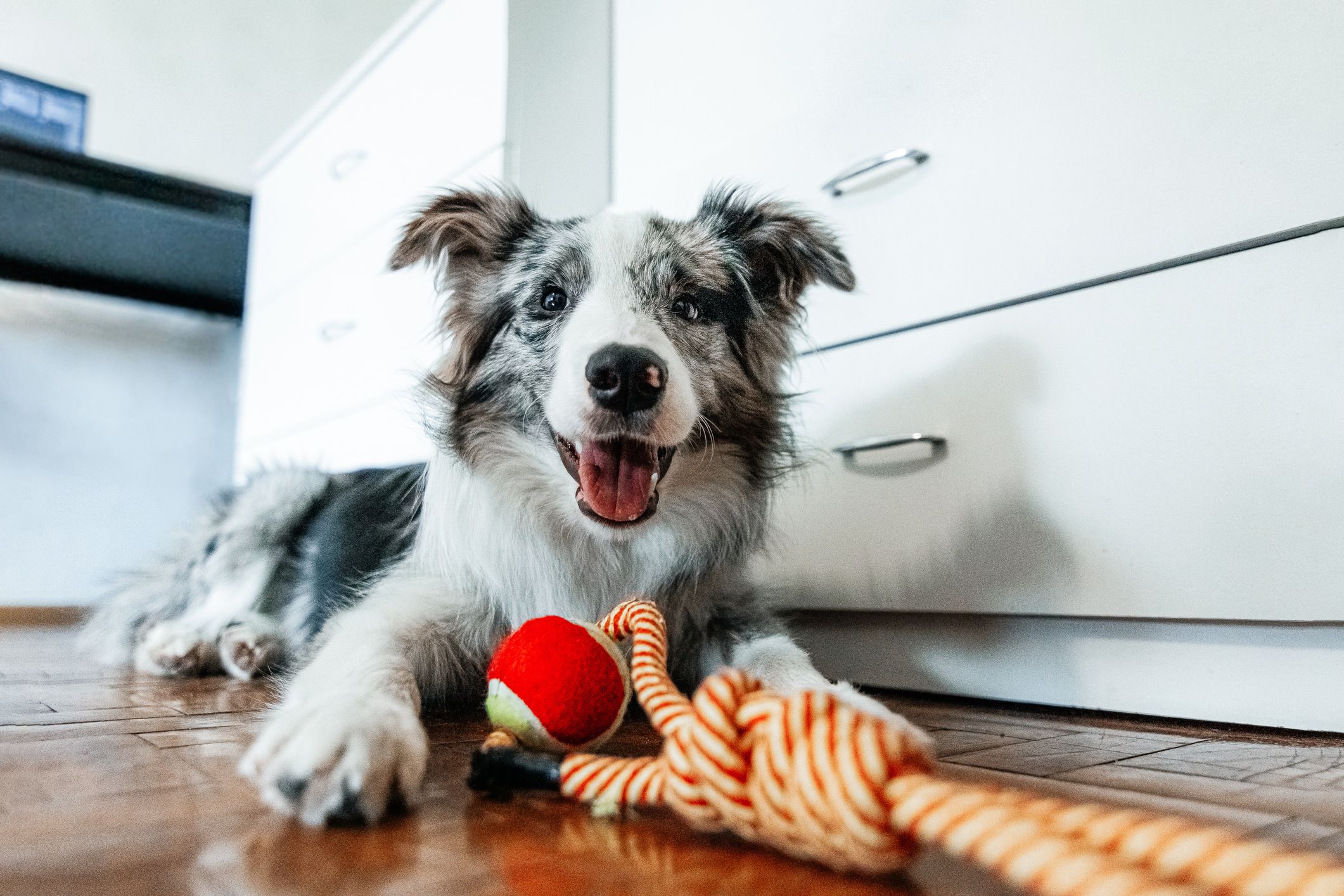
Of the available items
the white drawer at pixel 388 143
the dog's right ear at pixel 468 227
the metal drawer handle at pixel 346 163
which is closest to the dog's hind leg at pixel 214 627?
the dog's right ear at pixel 468 227

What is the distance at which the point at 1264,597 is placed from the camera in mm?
1284

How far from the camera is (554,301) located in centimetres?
160

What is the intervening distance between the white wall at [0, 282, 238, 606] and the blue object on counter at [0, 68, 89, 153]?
2.27 ft

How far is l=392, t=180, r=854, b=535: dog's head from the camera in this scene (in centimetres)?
139

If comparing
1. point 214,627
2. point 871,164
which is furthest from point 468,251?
point 214,627

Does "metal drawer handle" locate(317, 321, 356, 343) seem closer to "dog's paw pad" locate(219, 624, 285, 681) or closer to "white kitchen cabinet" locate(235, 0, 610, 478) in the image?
"white kitchen cabinet" locate(235, 0, 610, 478)

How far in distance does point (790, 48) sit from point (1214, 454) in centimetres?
128

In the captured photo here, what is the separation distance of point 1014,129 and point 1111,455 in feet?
2.03

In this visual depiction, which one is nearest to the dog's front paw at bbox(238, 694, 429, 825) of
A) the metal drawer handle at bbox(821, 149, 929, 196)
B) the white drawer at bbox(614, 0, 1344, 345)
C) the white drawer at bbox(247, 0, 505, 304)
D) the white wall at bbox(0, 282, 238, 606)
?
the white drawer at bbox(614, 0, 1344, 345)

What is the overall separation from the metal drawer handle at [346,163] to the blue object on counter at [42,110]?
1.61 metres

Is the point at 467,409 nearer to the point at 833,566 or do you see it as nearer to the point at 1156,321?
the point at 833,566

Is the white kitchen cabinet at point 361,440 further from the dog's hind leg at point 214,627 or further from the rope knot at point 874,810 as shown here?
the rope knot at point 874,810

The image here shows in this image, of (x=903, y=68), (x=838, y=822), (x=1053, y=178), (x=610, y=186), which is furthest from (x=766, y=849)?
(x=610, y=186)

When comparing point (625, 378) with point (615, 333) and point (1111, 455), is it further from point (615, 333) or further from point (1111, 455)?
point (1111, 455)
